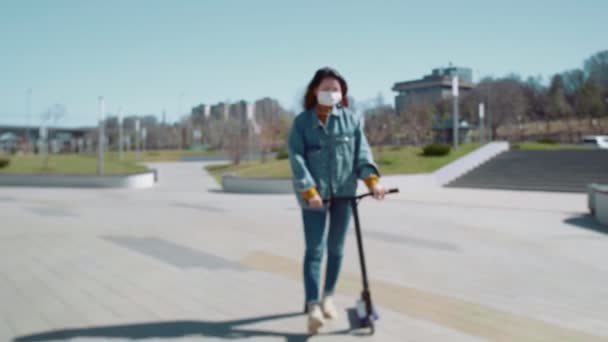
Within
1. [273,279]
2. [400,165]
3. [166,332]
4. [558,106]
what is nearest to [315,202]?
[166,332]

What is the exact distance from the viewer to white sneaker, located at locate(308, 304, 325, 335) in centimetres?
322

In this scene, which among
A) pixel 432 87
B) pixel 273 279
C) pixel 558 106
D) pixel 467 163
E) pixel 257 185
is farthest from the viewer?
pixel 558 106

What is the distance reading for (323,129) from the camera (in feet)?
11.3

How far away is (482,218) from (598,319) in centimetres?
668

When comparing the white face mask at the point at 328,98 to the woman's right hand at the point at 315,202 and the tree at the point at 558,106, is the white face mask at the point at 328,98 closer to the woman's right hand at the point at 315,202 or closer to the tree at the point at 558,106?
the woman's right hand at the point at 315,202

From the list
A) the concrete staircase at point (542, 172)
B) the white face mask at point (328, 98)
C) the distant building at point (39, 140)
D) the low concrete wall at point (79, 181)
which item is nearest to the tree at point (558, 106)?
the concrete staircase at point (542, 172)

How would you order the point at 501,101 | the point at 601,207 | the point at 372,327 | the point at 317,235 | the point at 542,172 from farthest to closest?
the point at 501,101
the point at 542,172
the point at 601,207
the point at 317,235
the point at 372,327

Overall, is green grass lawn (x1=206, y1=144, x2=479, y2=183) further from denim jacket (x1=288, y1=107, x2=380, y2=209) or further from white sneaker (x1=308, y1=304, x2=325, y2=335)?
white sneaker (x1=308, y1=304, x2=325, y2=335)

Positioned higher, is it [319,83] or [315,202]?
[319,83]

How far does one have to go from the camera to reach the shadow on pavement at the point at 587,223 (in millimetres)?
8594

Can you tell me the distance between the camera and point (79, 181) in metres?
20.7

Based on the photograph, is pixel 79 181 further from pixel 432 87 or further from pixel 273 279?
pixel 432 87

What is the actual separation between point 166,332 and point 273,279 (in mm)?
1668

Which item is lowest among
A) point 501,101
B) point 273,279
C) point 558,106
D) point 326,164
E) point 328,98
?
point 273,279
